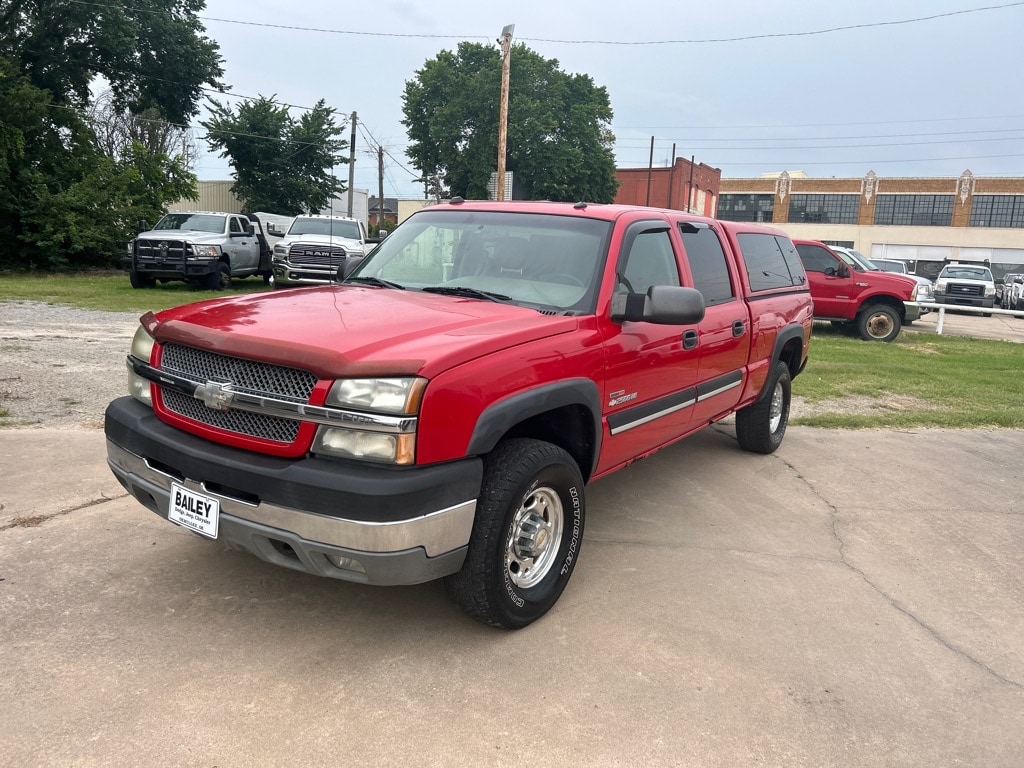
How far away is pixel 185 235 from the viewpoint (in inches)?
681

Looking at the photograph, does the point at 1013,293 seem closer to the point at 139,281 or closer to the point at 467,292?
the point at 139,281

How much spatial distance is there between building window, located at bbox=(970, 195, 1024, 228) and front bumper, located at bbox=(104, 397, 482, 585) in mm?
70663

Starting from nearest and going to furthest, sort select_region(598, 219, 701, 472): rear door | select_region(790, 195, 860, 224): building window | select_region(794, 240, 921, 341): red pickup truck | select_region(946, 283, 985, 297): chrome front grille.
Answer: select_region(598, 219, 701, 472): rear door
select_region(794, 240, 921, 341): red pickup truck
select_region(946, 283, 985, 297): chrome front grille
select_region(790, 195, 860, 224): building window

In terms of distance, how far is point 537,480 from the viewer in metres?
3.23

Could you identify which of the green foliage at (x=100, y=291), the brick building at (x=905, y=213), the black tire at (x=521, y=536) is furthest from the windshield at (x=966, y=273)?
the brick building at (x=905, y=213)

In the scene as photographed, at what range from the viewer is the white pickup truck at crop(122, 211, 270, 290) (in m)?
17.0

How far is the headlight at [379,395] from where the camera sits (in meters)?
2.73

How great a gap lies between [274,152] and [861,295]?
27894mm

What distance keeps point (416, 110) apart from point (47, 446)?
44209 mm

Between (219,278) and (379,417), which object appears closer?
(379,417)

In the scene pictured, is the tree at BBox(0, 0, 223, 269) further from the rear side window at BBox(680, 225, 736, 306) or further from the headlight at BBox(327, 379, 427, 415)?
the headlight at BBox(327, 379, 427, 415)

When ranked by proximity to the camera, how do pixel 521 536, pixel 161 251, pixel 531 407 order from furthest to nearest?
pixel 161 251 → pixel 521 536 → pixel 531 407

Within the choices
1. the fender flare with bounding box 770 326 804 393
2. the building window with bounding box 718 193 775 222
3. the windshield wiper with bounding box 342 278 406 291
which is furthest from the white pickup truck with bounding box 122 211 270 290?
the building window with bounding box 718 193 775 222

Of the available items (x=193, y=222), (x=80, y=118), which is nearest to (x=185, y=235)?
(x=193, y=222)
